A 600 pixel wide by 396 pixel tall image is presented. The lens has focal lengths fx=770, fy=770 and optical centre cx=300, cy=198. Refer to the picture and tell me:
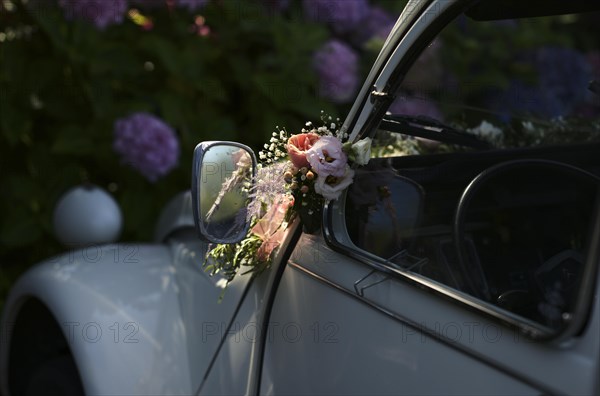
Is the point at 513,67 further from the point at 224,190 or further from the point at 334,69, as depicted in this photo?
the point at 224,190

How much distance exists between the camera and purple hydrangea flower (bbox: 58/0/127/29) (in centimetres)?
367

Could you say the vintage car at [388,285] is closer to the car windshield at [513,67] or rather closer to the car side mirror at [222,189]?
the car side mirror at [222,189]

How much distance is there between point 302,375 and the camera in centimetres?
184

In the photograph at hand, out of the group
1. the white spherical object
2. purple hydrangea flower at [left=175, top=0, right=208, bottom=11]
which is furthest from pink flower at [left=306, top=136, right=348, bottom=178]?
purple hydrangea flower at [left=175, top=0, right=208, bottom=11]

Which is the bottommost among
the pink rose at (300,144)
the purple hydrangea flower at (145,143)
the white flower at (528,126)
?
the purple hydrangea flower at (145,143)

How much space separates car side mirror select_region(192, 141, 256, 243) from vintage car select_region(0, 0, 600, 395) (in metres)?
0.01

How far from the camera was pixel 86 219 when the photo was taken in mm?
3451

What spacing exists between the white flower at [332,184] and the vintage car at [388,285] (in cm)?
9

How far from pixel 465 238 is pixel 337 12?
9.82ft

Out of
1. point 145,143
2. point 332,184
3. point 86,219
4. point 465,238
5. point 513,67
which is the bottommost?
point 86,219

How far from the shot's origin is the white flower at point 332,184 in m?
1.76

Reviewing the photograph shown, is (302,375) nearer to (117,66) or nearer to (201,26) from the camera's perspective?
(117,66)

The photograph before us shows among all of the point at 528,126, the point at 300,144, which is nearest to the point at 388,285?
the point at 300,144

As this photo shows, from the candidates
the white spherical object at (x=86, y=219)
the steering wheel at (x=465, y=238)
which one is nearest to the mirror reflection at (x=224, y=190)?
the steering wheel at (x=465, y=238)
